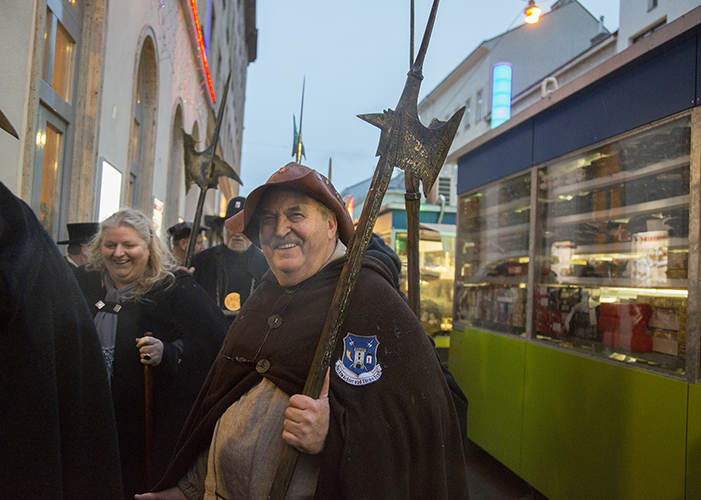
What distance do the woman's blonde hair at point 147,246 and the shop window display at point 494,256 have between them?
3.41m

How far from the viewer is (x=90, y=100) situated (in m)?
5.11

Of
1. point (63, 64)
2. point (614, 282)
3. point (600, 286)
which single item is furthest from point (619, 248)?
point (63, 64)

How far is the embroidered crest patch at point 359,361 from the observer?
1674 millimetres

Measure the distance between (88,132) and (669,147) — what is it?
4.88m

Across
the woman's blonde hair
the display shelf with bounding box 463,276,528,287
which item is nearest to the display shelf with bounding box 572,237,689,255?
the display shelf with bounding box 463,276,528,287

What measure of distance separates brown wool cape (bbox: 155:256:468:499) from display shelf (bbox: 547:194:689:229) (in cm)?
247

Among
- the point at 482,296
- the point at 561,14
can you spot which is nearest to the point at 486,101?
the point at 561,14

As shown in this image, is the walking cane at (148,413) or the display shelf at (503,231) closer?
the walking cane at (148,413)

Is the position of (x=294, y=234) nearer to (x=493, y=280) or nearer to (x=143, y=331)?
(x=143, y=331)

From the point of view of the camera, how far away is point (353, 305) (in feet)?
5.78

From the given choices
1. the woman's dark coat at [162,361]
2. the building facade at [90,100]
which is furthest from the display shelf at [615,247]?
the building facade at [90,100]

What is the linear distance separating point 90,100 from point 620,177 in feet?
15.6

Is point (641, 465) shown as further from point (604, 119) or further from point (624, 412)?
point (604, 119)

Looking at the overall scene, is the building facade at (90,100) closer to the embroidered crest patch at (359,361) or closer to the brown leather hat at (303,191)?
the brown leather hat at (303,191)
